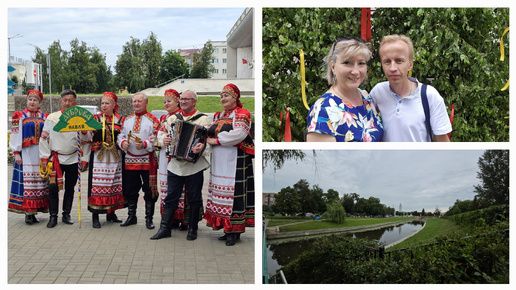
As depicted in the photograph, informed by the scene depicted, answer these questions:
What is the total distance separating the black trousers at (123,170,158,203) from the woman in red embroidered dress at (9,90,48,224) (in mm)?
938

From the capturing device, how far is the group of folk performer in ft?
15.1

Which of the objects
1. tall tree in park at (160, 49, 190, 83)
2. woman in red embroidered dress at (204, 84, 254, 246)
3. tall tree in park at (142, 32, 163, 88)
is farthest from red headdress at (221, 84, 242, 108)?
Answer: tall tree in park at (160, 49, 190, 83)

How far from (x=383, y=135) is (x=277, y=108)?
2.86ft

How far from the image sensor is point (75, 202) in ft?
23.3

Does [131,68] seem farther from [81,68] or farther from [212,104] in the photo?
[212,104]

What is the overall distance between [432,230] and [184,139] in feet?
7.78

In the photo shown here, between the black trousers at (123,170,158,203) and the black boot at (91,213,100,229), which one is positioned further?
the black boot at (91,213,100,229)

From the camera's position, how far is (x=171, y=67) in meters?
22.9

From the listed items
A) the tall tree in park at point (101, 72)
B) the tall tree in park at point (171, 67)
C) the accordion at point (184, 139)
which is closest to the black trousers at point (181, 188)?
the accordion at point (184, 139)

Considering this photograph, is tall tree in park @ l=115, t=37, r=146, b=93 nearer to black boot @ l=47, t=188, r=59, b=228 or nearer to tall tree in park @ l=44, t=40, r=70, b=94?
tall tree in park @ l=44, t=40, r=70, b=94

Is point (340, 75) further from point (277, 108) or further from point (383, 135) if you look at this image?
point (277, 108)

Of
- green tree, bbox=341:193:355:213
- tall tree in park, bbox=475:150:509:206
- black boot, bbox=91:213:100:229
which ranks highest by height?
tall tree in park, bbox=475:150:509:206

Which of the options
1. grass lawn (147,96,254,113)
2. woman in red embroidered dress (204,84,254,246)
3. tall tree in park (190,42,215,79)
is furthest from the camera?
tall tree in park (190,42,215,79)

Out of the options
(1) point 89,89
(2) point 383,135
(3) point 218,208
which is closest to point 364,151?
(2) point 383,135
